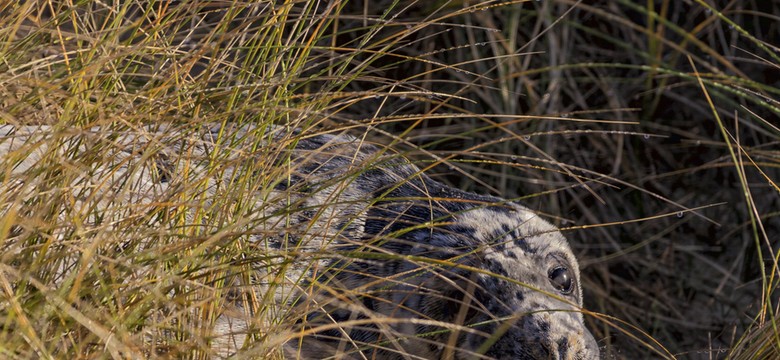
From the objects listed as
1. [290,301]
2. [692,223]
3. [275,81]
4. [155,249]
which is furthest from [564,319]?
[692,223]

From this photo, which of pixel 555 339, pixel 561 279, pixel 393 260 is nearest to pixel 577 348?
pixel 555 339

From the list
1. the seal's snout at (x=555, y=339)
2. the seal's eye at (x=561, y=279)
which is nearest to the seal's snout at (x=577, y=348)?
the seal's snout at (x=555, y=339)

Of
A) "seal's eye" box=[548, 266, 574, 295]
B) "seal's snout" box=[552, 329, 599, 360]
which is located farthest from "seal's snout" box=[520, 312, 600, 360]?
"seal's eye" box=[548, 266, 574, 295]

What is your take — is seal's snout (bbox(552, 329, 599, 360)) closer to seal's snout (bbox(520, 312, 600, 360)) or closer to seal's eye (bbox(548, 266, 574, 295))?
seal's snout (bbox(520, 312, 600, 360))

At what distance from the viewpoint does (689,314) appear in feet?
13.7

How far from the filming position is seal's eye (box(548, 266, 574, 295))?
2.72 meters

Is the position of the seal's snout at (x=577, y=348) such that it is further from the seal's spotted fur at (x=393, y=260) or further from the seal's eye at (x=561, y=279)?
the seal's eye at (x=561, y=279)

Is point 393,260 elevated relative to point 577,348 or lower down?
elevated

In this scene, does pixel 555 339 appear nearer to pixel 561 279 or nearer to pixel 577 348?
pixel 577 348

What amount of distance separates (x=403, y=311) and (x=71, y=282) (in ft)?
3.03

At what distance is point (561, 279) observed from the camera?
108 inches

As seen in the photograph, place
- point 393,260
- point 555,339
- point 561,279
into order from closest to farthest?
point 555,339 → point 393,260 → point 561,279

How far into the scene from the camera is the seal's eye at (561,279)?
272cm

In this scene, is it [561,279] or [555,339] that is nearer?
[555,339]
